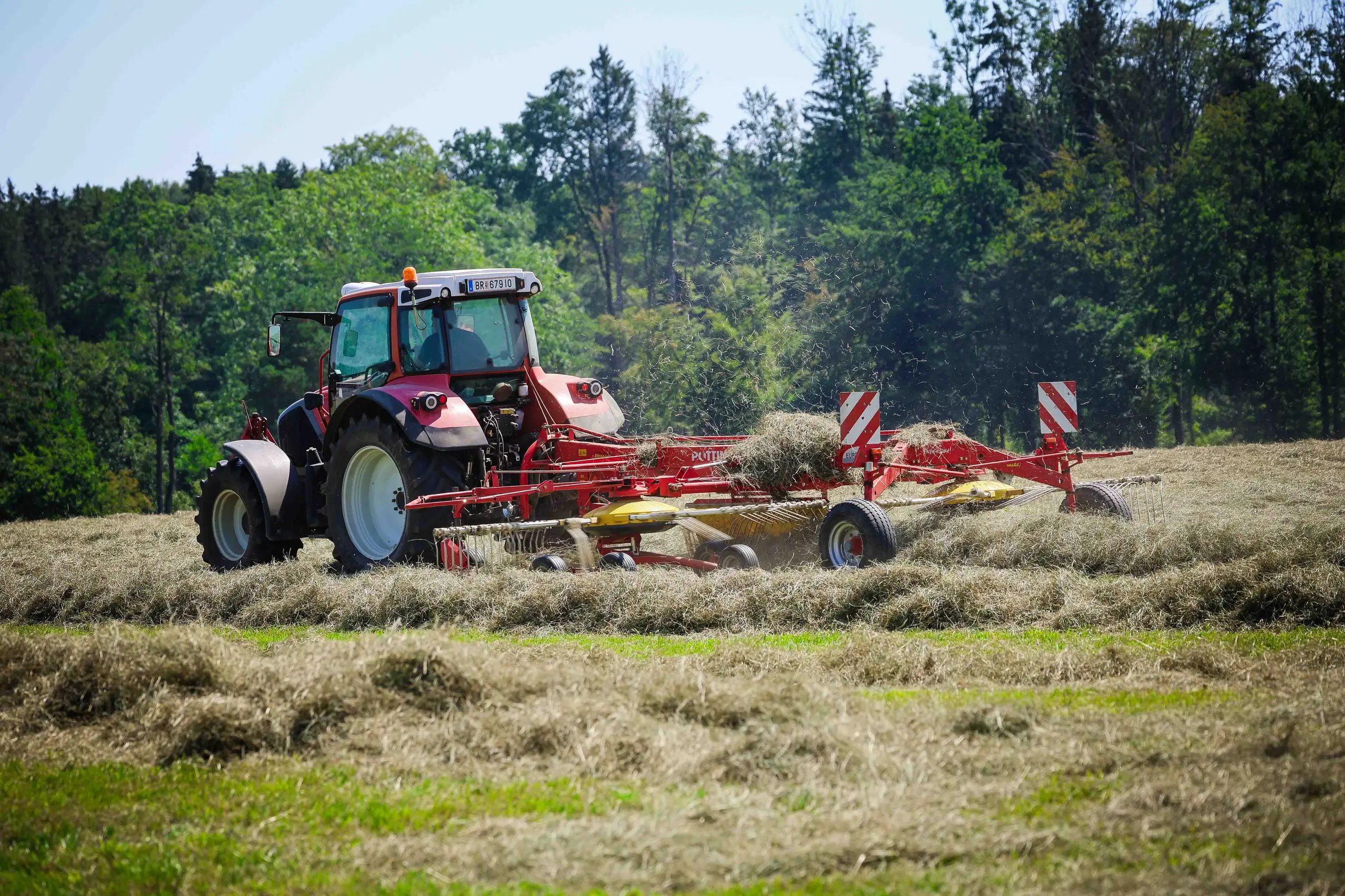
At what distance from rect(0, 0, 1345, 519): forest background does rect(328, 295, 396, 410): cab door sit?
1650 cm

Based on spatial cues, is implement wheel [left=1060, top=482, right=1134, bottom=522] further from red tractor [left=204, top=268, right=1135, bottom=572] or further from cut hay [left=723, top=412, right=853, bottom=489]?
cut hay [left=723, top=412, right=853, bottom=489]

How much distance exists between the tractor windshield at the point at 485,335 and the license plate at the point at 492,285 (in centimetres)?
17

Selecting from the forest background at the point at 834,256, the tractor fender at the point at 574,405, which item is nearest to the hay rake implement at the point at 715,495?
the tractor fender at the point at 574,405

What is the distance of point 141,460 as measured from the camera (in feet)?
155

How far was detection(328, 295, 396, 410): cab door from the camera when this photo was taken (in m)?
12.3

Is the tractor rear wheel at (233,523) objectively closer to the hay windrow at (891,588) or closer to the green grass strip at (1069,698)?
the hay windrow at (891,588)

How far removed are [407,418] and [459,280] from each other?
1.64 m

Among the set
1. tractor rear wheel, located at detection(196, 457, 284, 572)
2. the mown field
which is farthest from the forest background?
the mown field

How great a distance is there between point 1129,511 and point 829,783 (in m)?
7.63

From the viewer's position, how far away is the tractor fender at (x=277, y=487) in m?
12.5

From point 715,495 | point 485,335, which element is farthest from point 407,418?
point 715,495

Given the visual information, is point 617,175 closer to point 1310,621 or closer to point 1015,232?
point 1015,232

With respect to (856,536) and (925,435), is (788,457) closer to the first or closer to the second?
(856,536)

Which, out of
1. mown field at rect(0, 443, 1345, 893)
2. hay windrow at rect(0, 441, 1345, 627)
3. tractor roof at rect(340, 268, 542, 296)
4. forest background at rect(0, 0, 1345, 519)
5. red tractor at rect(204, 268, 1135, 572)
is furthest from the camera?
forest background at rect(0, 0, 1345, 519)
